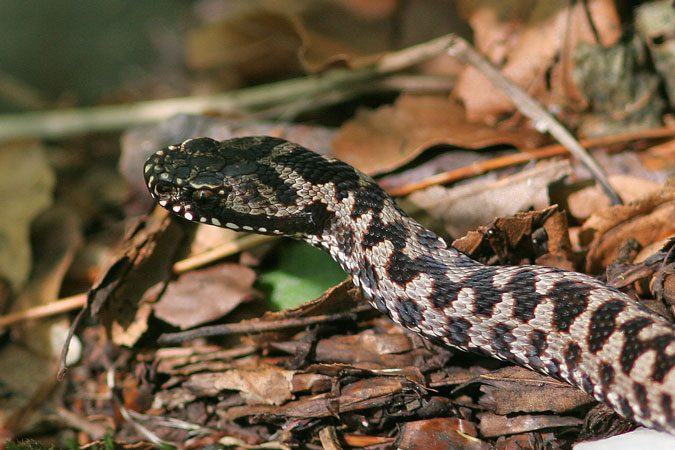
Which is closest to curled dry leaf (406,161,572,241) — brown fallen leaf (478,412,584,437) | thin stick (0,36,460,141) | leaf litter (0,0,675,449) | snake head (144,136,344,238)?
leaf litter (0,0,675,449)

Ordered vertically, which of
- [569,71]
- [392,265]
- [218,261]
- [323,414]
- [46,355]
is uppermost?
[569,71]

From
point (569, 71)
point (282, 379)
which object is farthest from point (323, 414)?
point (569, 71)

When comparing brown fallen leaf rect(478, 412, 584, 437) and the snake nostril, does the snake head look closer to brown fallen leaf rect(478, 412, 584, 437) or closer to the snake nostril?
the snake nostril

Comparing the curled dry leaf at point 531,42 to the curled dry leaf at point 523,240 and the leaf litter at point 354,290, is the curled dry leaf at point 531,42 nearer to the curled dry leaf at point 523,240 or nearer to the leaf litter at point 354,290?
the leaf litter at point 354,290

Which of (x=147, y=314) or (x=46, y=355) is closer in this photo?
(x=147, y=314)

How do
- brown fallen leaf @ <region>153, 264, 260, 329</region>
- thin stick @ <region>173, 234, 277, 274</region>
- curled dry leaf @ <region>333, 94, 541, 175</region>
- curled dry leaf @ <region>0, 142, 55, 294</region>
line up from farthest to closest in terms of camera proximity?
curled dry leaf @ <region>0, 142, 55, 294</region> < curled dry leaf @ <region>333, 94, 541, 175</region> < thin stick @ <region>173, 234, 277, 274</region> < brown fallen leaf @ <region>153, 264, 260, 329</region>

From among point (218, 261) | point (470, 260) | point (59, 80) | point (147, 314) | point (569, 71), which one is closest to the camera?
point (470, 260)

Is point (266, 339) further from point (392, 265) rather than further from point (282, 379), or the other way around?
point (392, 265)
